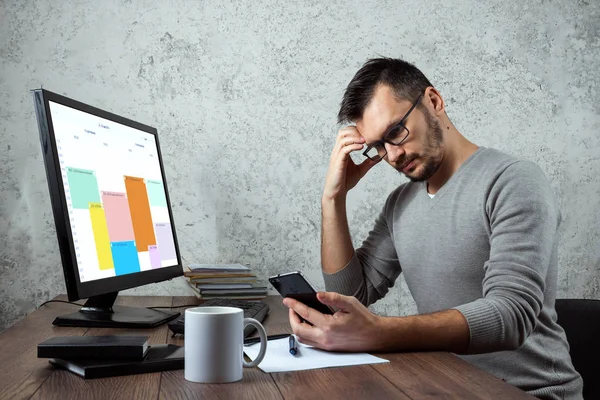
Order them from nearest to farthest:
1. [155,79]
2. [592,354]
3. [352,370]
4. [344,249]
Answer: [352,370], [592,354], [344,249], [155,79]

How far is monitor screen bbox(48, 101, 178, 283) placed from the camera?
52.8 inches

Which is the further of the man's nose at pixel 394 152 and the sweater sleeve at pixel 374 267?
the sweater sleeve at pixel 374 267

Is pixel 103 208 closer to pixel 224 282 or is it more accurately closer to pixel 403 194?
pixel 224 282

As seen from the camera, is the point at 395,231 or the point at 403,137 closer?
the point at 403,137

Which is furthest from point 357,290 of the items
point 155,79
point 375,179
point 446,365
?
point 155,79

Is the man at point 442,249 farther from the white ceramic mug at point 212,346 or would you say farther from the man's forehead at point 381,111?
the white ceramic mug at point 212,346

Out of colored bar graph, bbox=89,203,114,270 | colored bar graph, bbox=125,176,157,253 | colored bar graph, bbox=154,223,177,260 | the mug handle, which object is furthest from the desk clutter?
colored bar graph, bbox=154,223,177,260

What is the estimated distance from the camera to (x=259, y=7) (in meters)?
2.28

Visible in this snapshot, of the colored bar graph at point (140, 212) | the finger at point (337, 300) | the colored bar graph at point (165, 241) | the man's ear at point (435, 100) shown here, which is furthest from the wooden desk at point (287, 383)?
the man's ear at point (435, 100)

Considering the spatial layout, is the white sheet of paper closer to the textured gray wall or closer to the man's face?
the man's face

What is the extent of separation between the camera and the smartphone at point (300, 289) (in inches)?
50.3

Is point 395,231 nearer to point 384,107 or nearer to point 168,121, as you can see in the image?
point 384,107

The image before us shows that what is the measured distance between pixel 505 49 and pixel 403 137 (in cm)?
93

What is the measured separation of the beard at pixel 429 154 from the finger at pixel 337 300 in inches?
26.2
